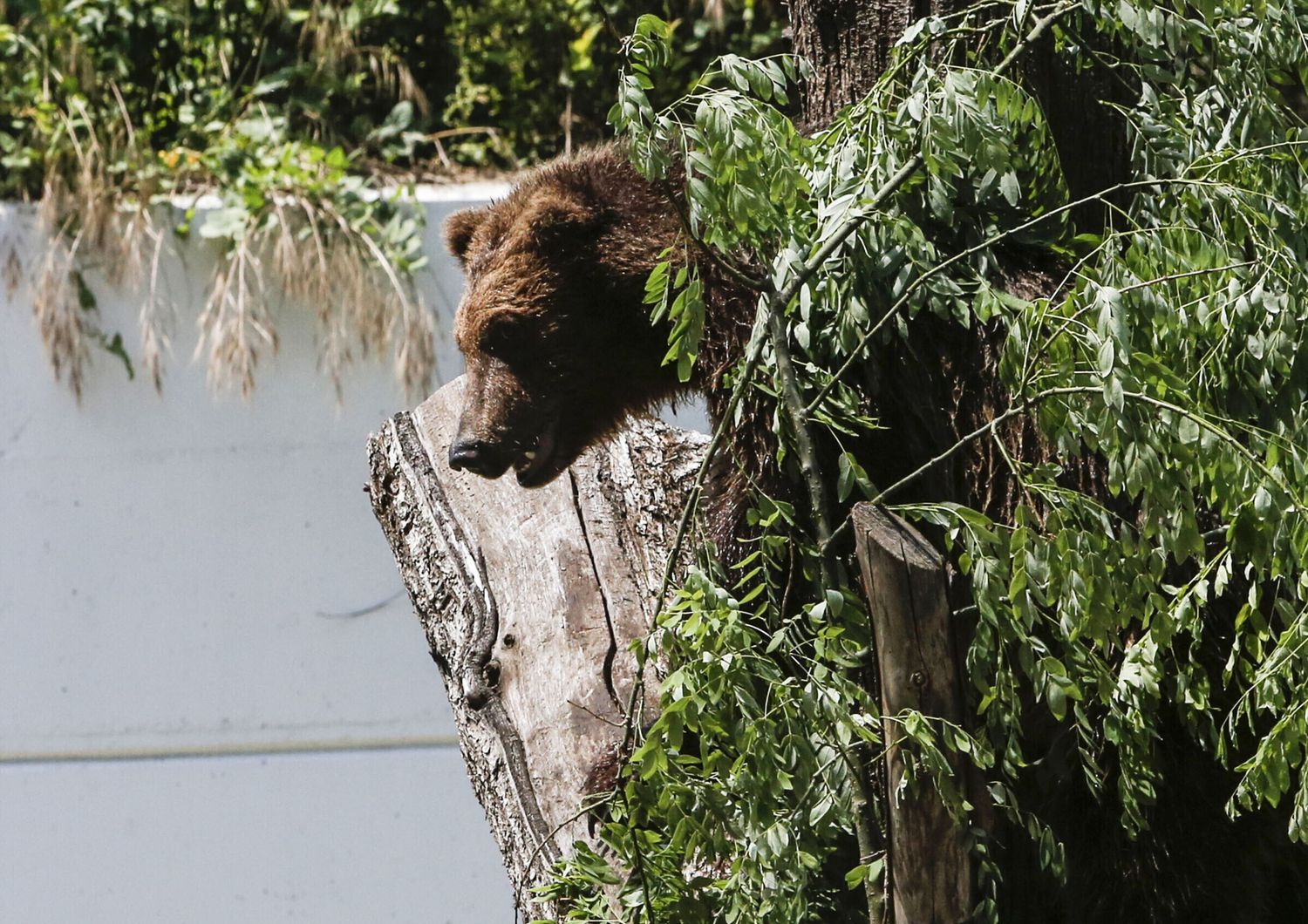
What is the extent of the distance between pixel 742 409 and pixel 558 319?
978 millimetres

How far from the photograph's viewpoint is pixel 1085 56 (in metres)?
2.32

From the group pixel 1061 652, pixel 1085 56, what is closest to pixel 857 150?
pixel 1085 56

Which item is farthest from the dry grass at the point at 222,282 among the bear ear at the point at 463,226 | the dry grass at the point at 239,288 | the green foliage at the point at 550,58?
the bear ear at the point at 463,226

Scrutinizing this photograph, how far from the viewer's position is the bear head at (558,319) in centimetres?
311

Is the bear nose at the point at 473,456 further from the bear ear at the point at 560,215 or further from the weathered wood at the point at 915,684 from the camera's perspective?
the weathered wood at the point at 915,684

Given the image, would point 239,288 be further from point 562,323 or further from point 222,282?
point 562,323

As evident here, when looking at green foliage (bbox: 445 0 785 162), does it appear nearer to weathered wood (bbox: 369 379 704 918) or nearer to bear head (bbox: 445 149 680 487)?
weathered wood (bbox: 369 379 704 918)

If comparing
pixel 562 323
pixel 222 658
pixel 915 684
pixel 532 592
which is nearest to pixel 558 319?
pixel 562 323

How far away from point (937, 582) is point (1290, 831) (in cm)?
50

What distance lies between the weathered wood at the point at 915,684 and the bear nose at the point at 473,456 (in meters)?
1.33

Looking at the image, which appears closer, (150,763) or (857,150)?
(857,150)

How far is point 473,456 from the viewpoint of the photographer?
123 inches

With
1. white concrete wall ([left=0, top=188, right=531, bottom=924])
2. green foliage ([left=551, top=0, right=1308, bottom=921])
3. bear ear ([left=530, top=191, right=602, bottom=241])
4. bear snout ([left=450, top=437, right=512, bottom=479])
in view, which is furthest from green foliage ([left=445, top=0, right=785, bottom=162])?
green foliage ([left=551, top=0, right=1308, bottom=921])

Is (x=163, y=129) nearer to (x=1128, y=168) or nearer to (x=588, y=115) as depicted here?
(x=588, y=115)
